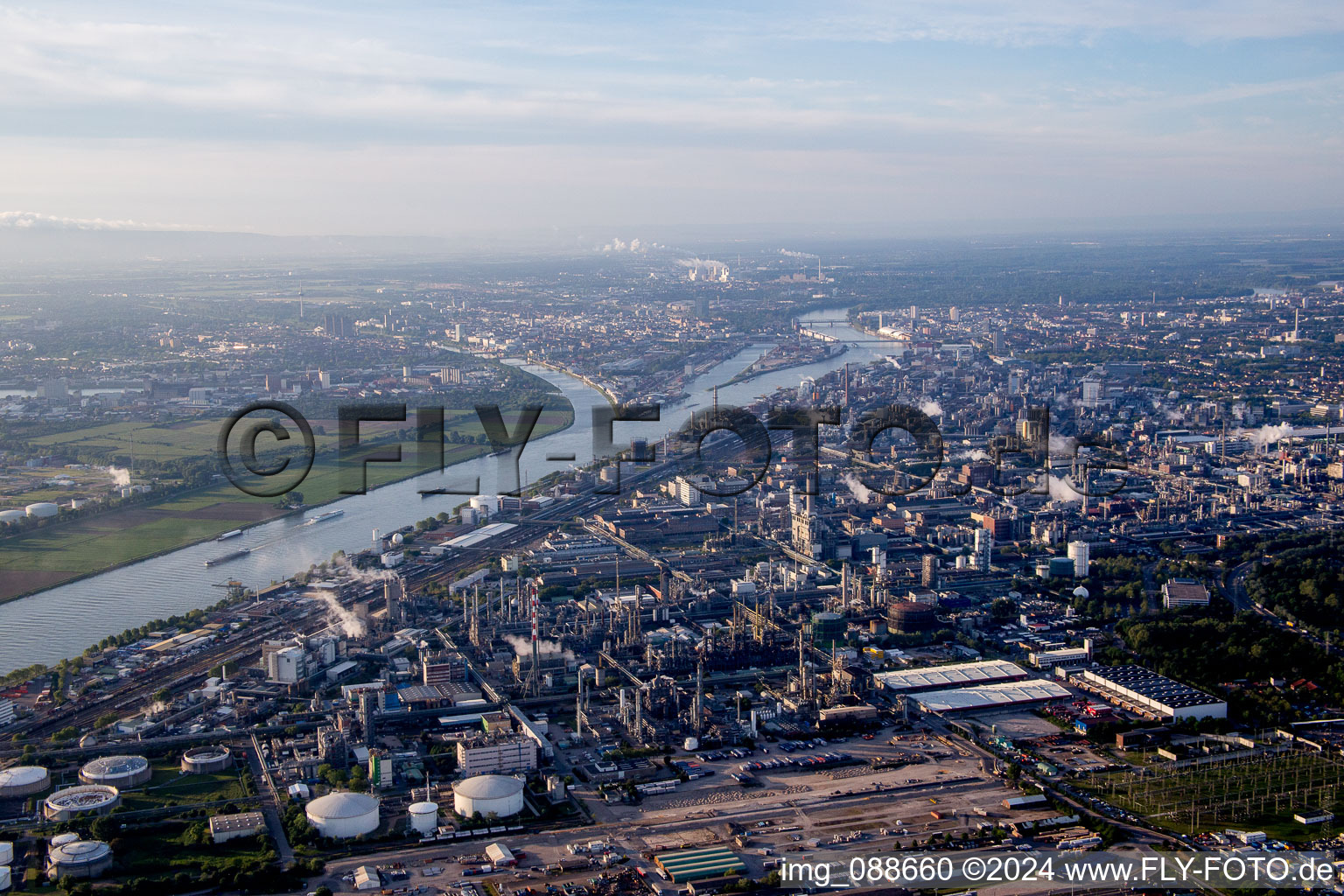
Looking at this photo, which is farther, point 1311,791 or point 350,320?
point 350,320

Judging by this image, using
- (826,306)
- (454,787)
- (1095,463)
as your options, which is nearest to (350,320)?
(826,306)

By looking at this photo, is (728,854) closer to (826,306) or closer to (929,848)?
(929,848)

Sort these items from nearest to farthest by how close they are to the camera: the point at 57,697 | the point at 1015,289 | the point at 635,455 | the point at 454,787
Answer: the point at 454,787 < the point at 57,697 < the point at 635,455 < the point at 1015,289

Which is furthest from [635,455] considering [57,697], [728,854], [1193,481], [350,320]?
[350,320]

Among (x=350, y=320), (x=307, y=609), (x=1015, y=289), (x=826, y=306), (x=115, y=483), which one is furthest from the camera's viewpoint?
(x=1015, y=289)

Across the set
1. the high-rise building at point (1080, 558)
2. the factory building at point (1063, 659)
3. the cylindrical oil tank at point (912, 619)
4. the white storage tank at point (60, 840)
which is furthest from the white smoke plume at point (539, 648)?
the high-rise building at point (1080, 558)
